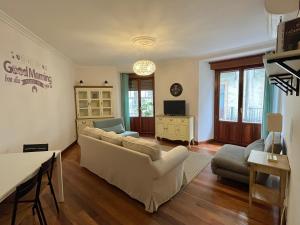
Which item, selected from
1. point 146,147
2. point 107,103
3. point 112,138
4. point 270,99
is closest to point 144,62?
point 112,138

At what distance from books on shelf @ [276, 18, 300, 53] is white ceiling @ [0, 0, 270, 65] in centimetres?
151

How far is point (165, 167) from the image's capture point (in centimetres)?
221

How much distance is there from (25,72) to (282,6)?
351 centimetres

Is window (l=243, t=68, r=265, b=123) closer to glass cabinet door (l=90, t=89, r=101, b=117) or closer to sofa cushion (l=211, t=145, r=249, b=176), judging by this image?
sofa cushion (l=211, t=145, r=249, b=176)

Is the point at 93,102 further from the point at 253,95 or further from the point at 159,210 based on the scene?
the point at 253,95

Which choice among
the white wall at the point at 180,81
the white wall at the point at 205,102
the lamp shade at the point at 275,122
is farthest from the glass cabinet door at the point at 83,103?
the lamp shade at the point at 275,122

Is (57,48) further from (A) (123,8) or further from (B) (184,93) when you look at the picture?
(B) (184,93)

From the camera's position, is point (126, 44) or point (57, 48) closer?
point (126, 44)

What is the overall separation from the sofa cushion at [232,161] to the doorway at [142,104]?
3850 mm

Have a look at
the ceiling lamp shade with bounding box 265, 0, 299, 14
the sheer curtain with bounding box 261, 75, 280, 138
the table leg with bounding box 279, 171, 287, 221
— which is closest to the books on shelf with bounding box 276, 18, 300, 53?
the ceiling lamp shade with bounding box 265, 0, 299, 14

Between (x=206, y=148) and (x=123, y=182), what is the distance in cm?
290

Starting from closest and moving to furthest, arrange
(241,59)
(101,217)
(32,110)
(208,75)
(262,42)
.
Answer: (101,217) < (32,110) < (262,42) < (241,59) < (208,75)

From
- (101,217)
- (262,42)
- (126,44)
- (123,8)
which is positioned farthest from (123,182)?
(262,42)

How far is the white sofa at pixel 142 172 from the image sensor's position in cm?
215
